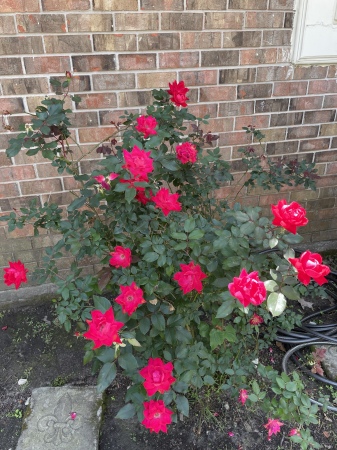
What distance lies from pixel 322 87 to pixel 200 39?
0.84 meters

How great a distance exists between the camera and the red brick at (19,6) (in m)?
1.74

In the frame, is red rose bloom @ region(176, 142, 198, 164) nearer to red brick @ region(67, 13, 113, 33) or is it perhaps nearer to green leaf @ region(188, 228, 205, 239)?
green leaf @ region(188, 228, 205, 239)

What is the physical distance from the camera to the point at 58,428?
163 cm

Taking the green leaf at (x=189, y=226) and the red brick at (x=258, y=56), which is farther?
the red brick at (x=258, y=56)

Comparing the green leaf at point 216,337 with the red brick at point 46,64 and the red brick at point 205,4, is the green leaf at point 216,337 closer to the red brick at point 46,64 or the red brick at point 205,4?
the red brick at point 46,64

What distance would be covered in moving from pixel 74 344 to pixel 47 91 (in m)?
1.35

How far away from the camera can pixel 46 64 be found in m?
1.88

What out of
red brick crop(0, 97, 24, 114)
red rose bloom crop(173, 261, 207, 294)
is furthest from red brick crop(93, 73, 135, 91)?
red rose bloom crop(173, 261, 207, 294)

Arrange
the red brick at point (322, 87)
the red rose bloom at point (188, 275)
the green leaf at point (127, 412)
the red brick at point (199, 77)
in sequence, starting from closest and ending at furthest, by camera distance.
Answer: the red rose bloom at point (188, 275) < the green leaf at point (127, 412) < the red brick at point (199, 77) < the red brick at point (322, 87)

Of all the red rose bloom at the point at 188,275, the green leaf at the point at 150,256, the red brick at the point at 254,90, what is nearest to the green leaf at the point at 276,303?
the red rose bloom at the point at 188,275

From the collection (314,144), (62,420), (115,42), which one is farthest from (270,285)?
(314,144)

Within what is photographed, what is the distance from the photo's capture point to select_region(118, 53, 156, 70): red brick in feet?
6.41

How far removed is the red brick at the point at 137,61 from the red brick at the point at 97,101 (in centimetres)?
16

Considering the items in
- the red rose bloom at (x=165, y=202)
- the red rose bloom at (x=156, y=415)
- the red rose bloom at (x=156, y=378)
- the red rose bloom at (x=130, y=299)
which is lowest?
the red rose bloom at (x=156, y=415)
